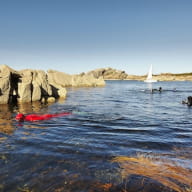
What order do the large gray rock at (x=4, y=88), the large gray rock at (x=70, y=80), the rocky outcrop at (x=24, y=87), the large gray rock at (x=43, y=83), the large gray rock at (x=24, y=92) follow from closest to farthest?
the large gray rock at (x=4, y=88) < the rocky outcrop at (x=24, y=87) < the large gray rock at (x=24, y=92) < the large gray rock at (x=43, y=83) < the large gray rock at (x=70, y=80)

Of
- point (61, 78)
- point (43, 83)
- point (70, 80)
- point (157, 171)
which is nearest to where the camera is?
point (157, 171)

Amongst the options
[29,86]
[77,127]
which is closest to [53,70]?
[29,86]

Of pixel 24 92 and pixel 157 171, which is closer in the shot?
pixel 157 171

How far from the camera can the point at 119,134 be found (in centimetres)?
1040

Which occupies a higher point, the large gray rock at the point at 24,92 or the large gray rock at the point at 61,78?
the large gray rock at the point at 61,78

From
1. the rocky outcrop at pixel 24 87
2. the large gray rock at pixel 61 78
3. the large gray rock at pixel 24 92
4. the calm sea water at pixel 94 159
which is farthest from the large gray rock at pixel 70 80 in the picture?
the calm sea water at pixel 94 159

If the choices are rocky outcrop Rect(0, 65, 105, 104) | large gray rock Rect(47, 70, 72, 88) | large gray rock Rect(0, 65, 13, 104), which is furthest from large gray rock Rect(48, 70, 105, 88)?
large gray rock Rect(0, 65, 13, 104)

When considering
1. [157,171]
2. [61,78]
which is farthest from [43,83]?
[61,78]

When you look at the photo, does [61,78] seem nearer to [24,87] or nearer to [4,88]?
[24,87]

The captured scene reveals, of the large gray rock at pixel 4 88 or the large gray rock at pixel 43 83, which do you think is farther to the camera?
the large gray rock at pixel 43 83

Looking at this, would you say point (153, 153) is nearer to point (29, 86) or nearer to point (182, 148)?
point (182, 148)

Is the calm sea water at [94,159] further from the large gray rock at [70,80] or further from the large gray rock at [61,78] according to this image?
Answer: the large gray rock at [70,80]

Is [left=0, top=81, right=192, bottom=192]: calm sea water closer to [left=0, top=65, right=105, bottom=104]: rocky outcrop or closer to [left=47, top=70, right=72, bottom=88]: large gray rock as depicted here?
[left=0, top=65, right=105, bottom=104]: rocky outcrop

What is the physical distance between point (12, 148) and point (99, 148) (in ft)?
12.0
